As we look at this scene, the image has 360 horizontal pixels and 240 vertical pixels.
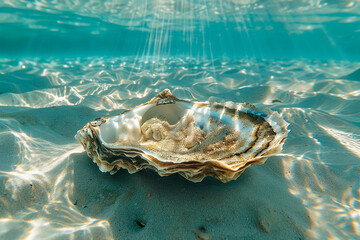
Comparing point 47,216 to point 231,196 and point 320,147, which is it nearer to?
point 231,196

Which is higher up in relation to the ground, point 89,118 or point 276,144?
point 276,144

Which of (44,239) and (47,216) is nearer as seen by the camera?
(44,239)

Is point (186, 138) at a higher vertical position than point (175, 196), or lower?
higher

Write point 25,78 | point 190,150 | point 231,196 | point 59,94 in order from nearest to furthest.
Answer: point 231,196
point 190,150
point 59,94
point 25,78

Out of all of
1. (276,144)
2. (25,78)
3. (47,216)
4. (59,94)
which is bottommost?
(25,78)

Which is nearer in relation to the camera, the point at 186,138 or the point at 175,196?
the point at 175,196

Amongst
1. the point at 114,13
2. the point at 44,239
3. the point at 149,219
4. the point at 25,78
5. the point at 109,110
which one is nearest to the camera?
the point at 44,239

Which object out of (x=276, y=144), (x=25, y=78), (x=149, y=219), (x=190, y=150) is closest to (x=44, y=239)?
(x=149, y=219)
